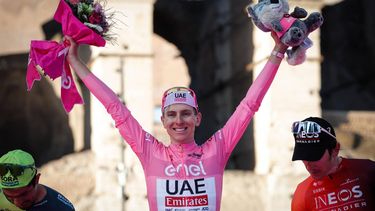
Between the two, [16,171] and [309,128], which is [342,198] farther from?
[16,171]

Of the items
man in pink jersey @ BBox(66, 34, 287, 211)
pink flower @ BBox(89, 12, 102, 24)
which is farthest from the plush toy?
pink flower @ BBox(89, 12, 102, 24)

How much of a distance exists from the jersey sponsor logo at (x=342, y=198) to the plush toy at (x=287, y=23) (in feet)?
2.73

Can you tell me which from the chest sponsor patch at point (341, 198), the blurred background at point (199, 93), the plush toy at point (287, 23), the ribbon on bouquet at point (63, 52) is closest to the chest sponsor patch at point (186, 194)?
the chest sponsor patch at point (341, 198)

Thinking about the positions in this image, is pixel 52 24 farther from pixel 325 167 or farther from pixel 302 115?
pixel 325 167

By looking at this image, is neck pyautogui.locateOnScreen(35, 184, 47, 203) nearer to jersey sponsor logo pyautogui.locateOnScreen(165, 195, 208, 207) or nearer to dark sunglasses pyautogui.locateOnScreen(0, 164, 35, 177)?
dark sunglasses pyautogui.locateOnScreen(0, 164, 35, 177)

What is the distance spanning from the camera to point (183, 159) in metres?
4.54

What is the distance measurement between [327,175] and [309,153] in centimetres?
29

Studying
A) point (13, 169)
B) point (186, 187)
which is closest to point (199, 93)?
point (13, 169)

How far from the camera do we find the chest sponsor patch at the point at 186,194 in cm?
443

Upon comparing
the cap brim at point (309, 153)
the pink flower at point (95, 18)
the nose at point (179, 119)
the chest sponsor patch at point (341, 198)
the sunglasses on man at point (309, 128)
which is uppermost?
the pink flower at point (95, 18)

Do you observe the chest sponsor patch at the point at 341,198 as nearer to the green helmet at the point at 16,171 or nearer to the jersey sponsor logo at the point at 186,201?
the jersey sponsor logo at the point at 186,201

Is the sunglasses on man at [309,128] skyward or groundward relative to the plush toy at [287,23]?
groundward

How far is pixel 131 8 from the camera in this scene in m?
16.2

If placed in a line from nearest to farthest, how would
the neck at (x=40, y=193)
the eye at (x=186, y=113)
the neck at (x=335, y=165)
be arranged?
the eye at (x=186, y=113) < the neck at (x=335, y=165) < the neck at (x=40, y=193)
